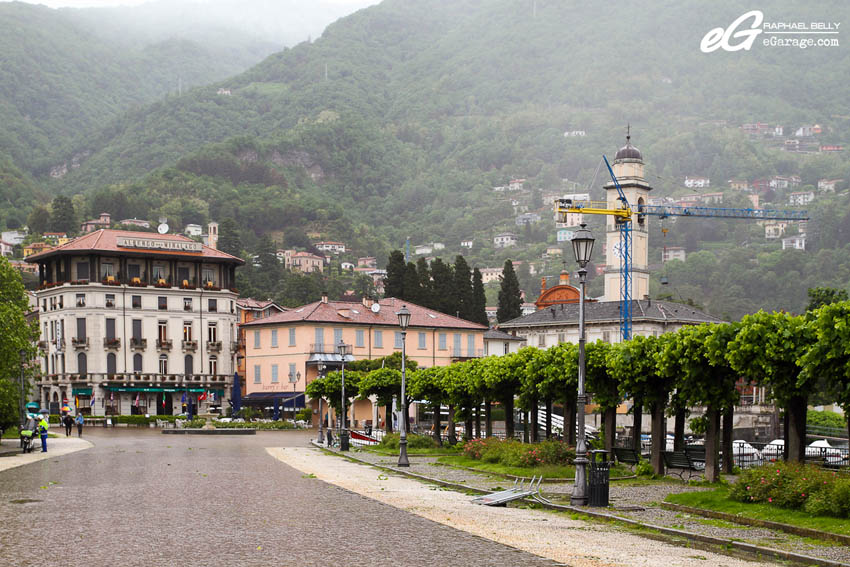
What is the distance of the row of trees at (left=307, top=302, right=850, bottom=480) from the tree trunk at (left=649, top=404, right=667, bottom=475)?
3 centimetres

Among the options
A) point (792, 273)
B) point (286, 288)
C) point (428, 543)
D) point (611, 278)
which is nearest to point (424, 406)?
point (428, 543)

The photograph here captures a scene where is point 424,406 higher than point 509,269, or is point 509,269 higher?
point 509,269

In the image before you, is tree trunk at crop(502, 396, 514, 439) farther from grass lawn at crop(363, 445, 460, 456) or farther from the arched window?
the arched window

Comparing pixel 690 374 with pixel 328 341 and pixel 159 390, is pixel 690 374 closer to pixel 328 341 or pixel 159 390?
pixel 328 341

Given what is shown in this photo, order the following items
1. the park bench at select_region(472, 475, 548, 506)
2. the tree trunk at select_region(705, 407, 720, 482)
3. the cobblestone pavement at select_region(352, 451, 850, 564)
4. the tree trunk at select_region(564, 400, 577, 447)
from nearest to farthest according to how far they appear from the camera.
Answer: the cobblestone pavement at select_region(352, 451, 850, 564)
the park bench at select_region(472, 475, 548, 506)
the tree trunk at select_region(705, 407, 720, 482)
the tree trunk at select_region(564, 400, 577, 447)

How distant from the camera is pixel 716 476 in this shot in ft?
95.6

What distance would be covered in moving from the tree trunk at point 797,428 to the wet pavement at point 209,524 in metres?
10.1

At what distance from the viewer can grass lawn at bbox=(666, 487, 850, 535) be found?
62.9 ft

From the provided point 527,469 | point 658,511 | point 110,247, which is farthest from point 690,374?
point 110,247

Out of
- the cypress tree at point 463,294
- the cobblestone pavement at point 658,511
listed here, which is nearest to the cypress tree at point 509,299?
the cypress tree at point 463,294

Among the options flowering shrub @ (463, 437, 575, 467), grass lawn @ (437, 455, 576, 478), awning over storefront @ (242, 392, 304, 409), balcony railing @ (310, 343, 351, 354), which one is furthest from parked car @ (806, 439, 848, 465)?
balcony railing @ (310, 343, 351, 354)

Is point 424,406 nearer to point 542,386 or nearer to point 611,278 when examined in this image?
point 542,386

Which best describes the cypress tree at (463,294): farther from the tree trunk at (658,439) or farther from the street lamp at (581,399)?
the street lamp at (581,399)

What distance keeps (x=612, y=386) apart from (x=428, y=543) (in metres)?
19.9
